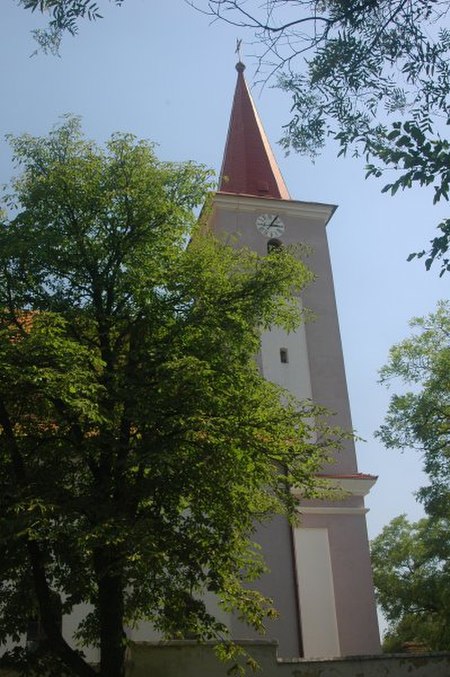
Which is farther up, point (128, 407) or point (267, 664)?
point (128, 407)

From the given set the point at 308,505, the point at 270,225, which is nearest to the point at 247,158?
the point at 270,225

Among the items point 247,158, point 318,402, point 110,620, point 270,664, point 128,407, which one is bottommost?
point 270,664

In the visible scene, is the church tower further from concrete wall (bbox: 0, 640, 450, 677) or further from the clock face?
concrete wall (bbox: 0, 640, 450, 677)

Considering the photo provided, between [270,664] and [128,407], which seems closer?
[128,407]

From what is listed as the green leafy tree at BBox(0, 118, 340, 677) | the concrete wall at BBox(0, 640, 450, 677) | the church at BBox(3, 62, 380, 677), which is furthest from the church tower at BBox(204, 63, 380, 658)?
the concrete wall at BBox(0, 640, 450, 677)

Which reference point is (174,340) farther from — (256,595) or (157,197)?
(256,595)

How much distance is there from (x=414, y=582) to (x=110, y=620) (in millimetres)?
20021

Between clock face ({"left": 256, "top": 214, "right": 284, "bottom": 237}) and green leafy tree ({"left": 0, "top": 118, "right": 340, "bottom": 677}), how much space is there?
1113 cm

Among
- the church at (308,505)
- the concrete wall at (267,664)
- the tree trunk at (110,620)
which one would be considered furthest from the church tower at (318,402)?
the tree trunk at (110,620)

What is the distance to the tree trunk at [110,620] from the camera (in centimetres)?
1029

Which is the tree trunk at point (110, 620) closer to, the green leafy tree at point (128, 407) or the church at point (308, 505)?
the green leafy tree at point (128, 407)

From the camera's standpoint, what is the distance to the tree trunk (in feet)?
33.8

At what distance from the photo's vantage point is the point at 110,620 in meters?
10.6

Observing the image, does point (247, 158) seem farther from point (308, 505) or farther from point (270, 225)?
point (308, 505)
